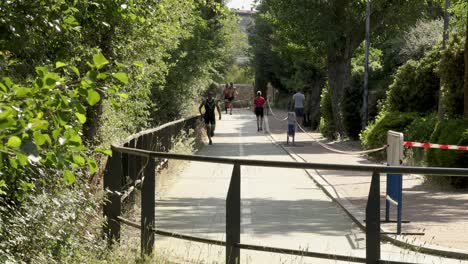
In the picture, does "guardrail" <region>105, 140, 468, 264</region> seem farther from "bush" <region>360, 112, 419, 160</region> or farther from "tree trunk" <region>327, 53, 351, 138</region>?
"tree trunk" <region>327, 53, 351, 138</region>

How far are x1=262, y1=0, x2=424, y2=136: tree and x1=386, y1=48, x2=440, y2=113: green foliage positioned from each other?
9311mm

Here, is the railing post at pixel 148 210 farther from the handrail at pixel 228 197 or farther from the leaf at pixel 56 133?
the leaf at pixel 56 133

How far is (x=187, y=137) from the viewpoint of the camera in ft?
89.0

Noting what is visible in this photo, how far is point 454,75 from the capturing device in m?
19.0

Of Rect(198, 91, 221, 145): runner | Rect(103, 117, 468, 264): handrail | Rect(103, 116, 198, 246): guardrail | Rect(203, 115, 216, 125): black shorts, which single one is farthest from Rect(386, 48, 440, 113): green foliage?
Rect(103, 117, 468, 264): handrail

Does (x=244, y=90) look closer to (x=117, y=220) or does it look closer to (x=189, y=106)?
(x=189, y=106)

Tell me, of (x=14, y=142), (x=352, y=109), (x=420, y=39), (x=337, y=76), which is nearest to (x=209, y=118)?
(x=352, y=109)

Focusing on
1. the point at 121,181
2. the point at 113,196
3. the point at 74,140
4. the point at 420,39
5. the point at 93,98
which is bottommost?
the point at 113,196

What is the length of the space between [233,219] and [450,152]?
9962 millimetres

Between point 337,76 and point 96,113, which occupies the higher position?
point 337,76

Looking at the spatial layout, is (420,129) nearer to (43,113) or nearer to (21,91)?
(43,113)

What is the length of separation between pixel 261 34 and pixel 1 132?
7245 centimetres

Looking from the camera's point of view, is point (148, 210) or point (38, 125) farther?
point (148, 210)

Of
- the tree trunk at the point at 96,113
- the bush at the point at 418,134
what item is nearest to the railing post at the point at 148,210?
the tree trunk at the point at 96,113
